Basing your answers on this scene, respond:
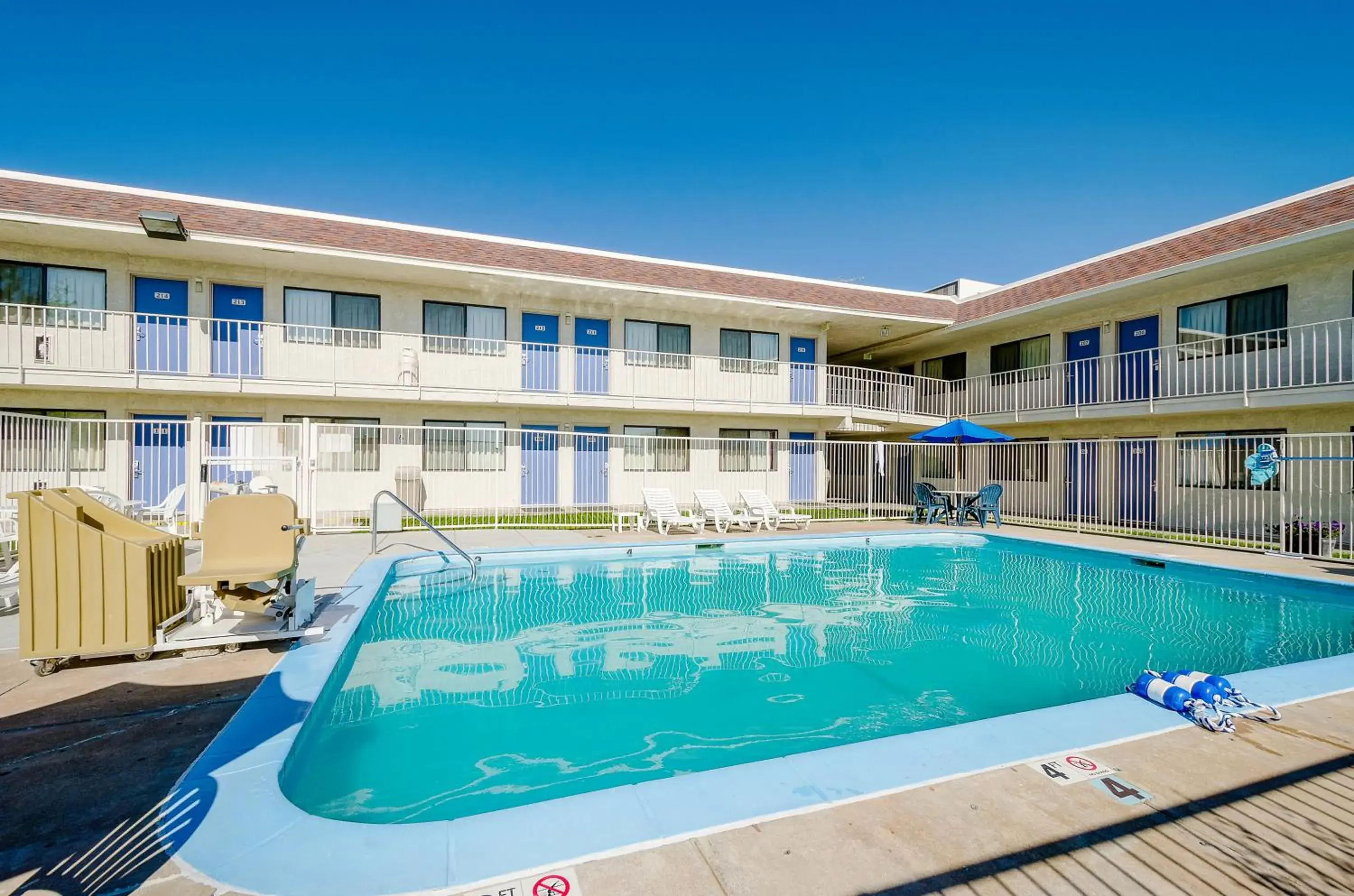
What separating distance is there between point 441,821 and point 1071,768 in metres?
2.95

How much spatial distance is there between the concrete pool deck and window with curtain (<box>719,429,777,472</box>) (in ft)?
48.3

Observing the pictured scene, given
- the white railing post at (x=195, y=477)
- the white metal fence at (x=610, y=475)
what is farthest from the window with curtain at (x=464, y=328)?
the white railing post at (x=195, y=477)

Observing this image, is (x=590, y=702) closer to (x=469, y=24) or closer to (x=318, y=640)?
(x=318, y=640)

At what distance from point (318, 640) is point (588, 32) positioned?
1552cm

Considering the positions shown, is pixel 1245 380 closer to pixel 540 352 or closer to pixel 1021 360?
pixel 1021 360

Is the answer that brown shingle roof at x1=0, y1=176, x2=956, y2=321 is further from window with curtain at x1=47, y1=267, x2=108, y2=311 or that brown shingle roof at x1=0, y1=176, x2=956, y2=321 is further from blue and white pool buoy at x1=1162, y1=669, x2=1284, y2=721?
blue and white pool buoy at x1=1162, y1=669, x2=1284, y2=721

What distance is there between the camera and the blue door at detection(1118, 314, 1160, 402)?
15578mm

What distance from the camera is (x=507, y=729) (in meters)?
4.27

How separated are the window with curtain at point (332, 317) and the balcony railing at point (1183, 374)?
689 inches

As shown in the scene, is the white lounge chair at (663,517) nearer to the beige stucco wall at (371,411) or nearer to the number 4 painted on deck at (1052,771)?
the beige stucco wall at (371,411)

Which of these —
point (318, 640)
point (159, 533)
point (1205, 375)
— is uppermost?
point (1205, 375)

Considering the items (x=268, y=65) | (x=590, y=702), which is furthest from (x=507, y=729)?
(x=268, y=65)

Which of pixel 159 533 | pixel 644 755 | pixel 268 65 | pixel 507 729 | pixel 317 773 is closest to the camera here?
pixel 317 773

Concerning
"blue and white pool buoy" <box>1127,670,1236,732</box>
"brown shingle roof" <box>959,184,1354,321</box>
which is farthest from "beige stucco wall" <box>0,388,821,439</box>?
"blue and white pool buoy" <box>1127,670,1236,732</box>
